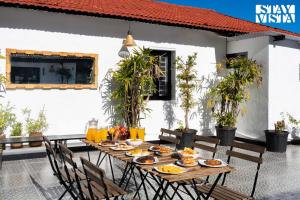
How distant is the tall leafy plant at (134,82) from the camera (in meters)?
7.36

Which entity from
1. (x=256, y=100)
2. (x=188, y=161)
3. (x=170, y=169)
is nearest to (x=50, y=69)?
(x=188, y=161)

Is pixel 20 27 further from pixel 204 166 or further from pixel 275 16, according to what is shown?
pixel 275 16

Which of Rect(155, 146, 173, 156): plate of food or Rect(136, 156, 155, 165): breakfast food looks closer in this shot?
Rect(136, 156, 155, 165): breakfast food

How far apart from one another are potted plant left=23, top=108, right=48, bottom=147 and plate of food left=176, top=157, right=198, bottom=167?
14.2 feet

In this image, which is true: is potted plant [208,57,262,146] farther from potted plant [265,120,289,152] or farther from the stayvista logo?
the stayvista logo

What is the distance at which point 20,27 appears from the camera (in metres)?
6.81

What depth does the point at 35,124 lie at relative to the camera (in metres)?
6.88

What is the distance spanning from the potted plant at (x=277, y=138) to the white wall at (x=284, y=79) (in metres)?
0.49

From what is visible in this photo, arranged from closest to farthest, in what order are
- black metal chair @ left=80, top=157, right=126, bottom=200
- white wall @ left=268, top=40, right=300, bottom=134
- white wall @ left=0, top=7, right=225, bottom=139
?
1. black metal chair @ left=80, top=157, right=126, bottom=200
2. white wall @ left=0, top=7, right=225, bottom=139
3. white wall @ left=268, top=40, right=300, bottom=134

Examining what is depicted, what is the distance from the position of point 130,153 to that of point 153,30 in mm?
5449

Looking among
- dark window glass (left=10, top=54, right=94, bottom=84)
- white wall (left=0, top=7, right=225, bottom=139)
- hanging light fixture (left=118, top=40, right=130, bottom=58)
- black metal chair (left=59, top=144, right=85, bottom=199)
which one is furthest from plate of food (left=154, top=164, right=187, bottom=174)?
hanging light fixture (left=118, top=40, right=130, bottom=58)

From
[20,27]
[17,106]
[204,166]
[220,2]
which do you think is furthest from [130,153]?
[220,2]

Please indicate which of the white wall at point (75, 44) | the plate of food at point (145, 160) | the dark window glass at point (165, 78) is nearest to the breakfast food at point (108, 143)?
the plate of food at point (145, 160)

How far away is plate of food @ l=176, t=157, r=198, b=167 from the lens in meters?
3.16
